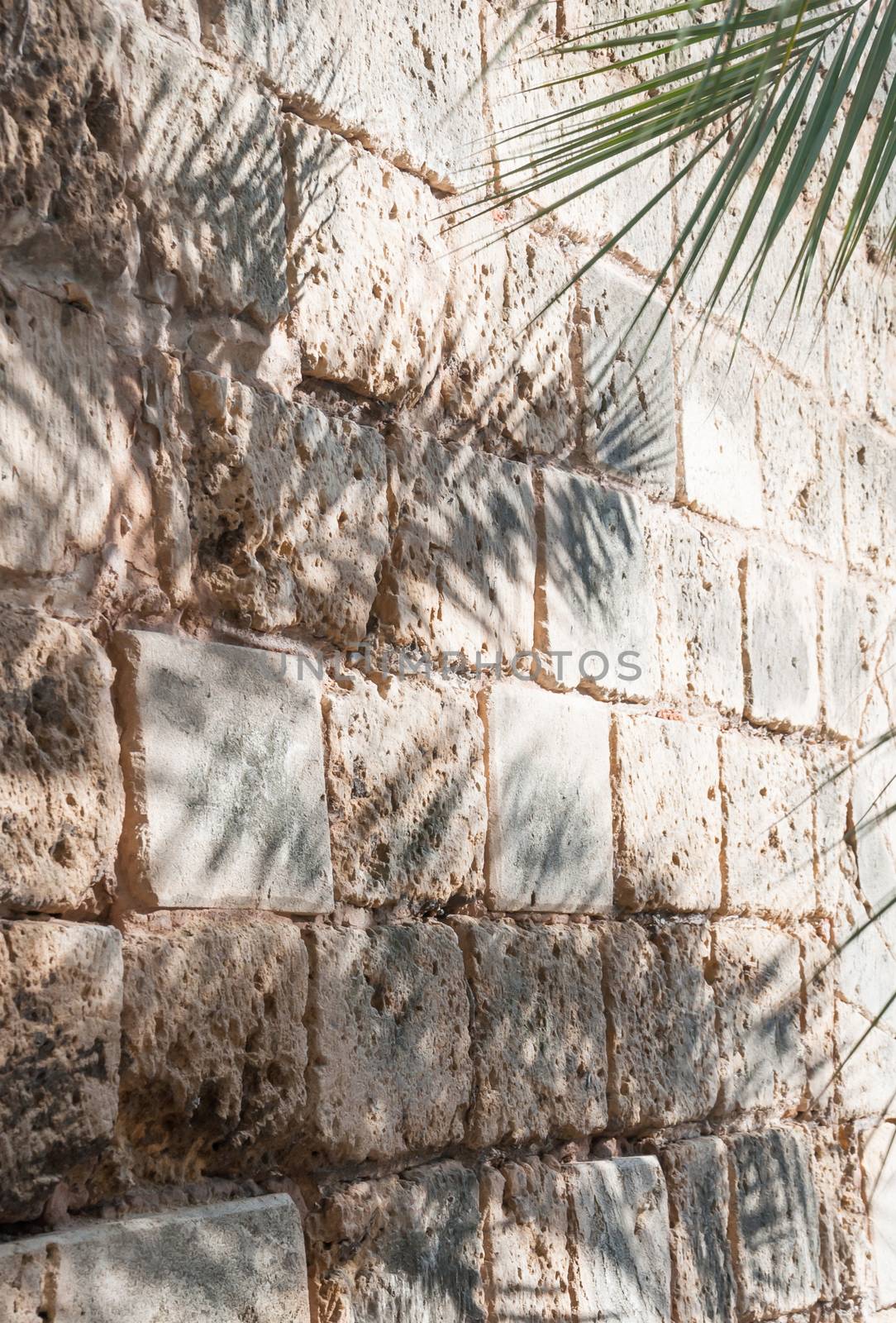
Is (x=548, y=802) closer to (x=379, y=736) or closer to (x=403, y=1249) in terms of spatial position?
(x=379, y=736)

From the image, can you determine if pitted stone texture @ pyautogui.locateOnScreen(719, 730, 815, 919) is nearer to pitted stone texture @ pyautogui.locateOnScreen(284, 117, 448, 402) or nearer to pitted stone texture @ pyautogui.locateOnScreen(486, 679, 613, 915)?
pitted stone texture @ pyautogui.locateOnScreen(486, 679, 613, 915)

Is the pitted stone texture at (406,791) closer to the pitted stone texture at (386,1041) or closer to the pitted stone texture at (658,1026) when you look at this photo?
the pitted stone texture at (386,1041)

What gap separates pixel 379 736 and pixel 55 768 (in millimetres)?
722

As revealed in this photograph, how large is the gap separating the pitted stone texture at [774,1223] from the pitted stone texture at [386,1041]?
1084 millimetres

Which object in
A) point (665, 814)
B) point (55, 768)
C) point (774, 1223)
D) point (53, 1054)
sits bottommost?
point (774, 1223)

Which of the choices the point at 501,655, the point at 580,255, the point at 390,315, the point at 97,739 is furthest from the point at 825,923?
the point at 97,739

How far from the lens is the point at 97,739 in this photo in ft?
6.59


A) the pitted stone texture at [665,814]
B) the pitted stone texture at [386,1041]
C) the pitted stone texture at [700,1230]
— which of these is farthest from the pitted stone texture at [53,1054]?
the pitted stone texture at [700,1230]

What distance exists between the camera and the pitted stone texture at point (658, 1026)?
303 cm

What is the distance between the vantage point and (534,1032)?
2.78 m

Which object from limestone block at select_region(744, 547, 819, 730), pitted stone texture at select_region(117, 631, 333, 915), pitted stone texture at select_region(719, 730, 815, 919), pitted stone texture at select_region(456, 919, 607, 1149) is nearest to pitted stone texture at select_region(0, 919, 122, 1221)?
pitted stone texture at select_region(117, 631, 333, 915)

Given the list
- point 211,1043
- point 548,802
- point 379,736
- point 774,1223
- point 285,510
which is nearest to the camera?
point 211,1043

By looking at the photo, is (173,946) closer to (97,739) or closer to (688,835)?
(97,739)

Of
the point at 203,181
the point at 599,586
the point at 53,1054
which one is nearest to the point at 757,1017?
the point at 599,586
